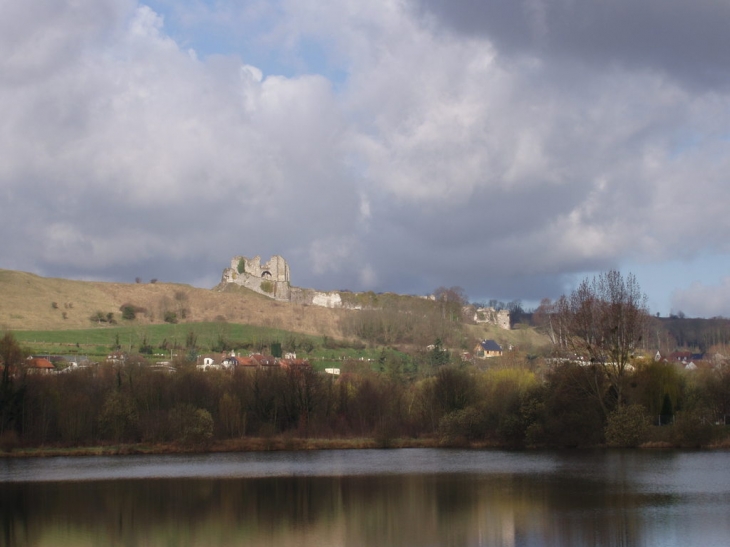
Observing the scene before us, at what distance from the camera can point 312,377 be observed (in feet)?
240

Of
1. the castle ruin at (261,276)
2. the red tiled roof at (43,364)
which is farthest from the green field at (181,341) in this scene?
the castle ruin at (261,276)

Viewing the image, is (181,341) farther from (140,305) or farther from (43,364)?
(43,364)

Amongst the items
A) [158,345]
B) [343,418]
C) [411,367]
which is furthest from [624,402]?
[158,345]

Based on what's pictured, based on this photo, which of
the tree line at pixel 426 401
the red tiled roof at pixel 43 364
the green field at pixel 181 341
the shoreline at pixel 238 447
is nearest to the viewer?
the tree line at pixel 426 401

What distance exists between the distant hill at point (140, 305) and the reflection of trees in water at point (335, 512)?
93.3 meters

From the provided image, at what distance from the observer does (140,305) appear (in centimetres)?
16062

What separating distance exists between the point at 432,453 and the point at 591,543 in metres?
34.0

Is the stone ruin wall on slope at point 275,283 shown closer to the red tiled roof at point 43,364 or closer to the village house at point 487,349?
the village house at point 487,349

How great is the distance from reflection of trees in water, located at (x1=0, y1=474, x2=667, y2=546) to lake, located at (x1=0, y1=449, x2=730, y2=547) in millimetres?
62

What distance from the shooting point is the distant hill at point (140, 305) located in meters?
134

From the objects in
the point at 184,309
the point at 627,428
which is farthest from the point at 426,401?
the point at 184,309

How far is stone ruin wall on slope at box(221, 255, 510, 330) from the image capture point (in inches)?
7426

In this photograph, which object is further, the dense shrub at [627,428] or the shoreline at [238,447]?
the shoreline at [238,447]

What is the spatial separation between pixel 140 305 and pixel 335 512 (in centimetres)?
13671
